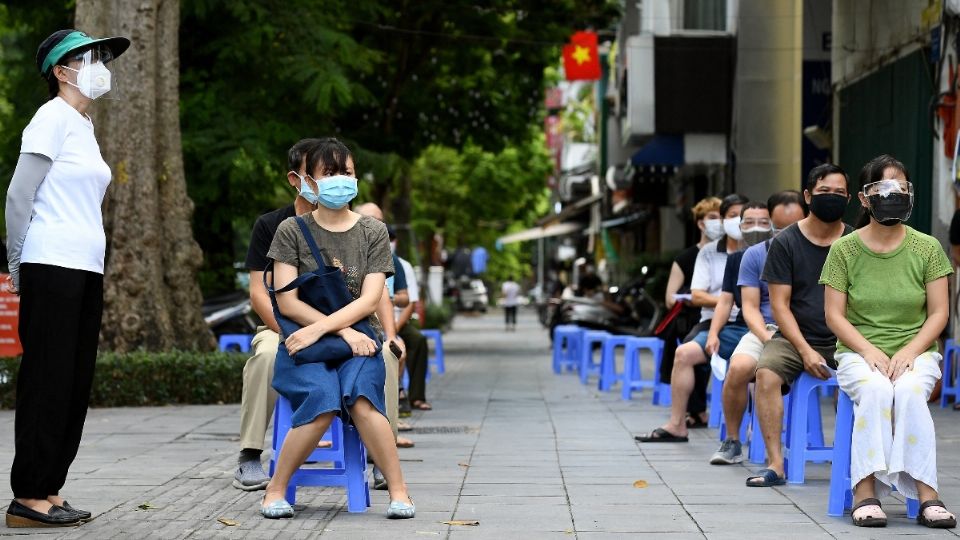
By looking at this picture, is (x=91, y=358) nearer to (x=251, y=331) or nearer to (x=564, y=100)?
(x=251, y=331)

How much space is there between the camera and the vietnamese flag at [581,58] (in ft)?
91.0

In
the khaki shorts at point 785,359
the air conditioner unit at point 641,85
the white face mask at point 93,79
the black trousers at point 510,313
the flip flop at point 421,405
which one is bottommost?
the black trousers at point 510,313

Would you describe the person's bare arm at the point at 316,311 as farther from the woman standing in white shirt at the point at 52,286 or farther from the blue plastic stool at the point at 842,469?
the blue plastic stool at the point at 842,469

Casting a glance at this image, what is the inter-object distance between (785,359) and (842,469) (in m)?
1.17

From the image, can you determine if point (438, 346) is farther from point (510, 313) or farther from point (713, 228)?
point (510, 313)

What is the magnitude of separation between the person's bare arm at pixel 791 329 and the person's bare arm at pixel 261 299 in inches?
102

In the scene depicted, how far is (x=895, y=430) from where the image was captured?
6.95 metres

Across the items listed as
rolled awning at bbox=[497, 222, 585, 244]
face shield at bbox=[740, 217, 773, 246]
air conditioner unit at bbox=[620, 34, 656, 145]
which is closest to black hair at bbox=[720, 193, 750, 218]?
face shield at bbox=[740, 217, 773, 246]

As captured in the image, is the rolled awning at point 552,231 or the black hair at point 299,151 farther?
the rolled awning at point 552,231

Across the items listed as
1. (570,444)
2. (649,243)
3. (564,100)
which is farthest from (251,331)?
(564,100)

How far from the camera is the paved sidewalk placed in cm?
674

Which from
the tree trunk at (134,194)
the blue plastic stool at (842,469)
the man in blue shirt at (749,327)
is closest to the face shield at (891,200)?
the blue plastic stool at (842,469)

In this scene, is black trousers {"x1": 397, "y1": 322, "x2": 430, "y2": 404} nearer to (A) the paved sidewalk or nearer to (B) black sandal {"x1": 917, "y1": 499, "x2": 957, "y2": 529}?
(A) the paved sidewalk

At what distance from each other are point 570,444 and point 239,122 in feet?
31.0
